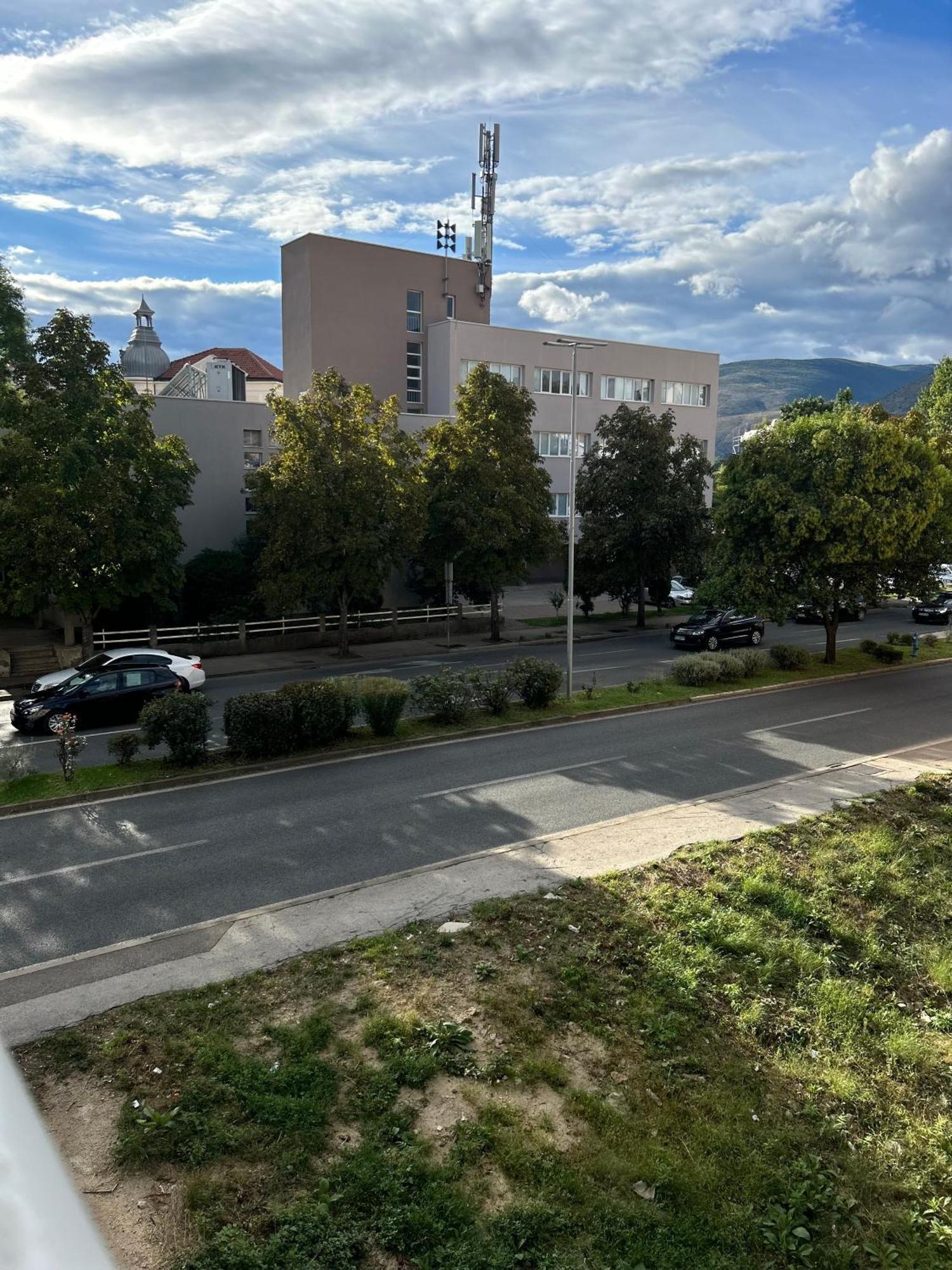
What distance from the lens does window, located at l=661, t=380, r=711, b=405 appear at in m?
56.8

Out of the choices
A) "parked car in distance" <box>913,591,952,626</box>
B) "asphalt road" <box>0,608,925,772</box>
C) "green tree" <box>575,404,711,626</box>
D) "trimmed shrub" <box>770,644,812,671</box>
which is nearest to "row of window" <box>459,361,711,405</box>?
"green tree" <box>575,404,711,626</box>

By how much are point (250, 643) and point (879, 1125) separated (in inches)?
1059

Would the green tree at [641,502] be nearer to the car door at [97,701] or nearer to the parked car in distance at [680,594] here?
the parked car in distance at [680,594]

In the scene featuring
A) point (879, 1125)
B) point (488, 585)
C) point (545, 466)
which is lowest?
point (879, 1125)

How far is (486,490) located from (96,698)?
15.8 metres

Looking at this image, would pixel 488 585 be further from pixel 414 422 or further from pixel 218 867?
pixel 218 867

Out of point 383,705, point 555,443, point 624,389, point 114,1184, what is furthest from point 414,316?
point 114,1184

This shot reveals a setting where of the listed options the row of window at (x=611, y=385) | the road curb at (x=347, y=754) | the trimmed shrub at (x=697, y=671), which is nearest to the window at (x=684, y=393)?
the row of window at (x=611, y=385)

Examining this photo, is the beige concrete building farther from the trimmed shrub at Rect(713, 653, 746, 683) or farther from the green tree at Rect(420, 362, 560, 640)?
the trimmed shrub at Rect(713, 653, 746, 683)

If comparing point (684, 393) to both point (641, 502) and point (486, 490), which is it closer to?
point (641, 502)

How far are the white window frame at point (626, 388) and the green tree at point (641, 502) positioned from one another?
1728 cm

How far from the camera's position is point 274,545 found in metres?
29.5

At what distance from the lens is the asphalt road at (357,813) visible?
11078 millimetres

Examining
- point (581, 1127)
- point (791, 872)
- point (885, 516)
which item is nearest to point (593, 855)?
point (791, 872)
